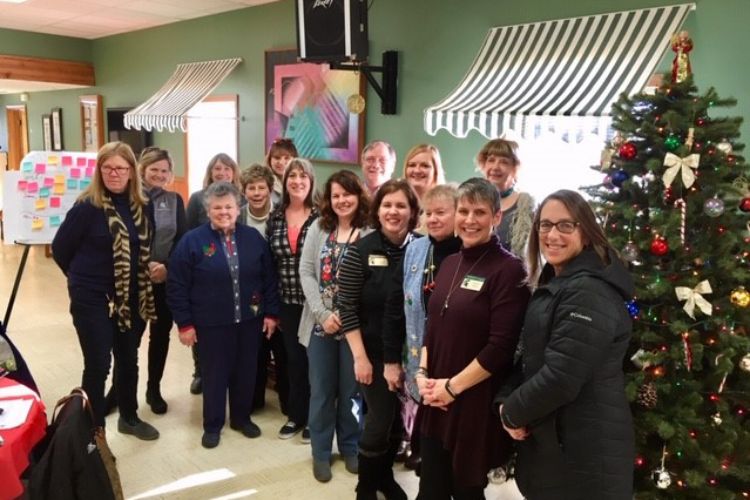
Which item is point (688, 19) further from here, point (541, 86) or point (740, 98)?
point (541, 86)

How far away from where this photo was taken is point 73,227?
9.41ft

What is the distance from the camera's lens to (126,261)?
295 centimetres

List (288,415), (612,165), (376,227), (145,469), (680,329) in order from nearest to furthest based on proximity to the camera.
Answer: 1. (680,329)
2. (612,165)
3. (376,227)
4. (145,469)
5. (288,415)

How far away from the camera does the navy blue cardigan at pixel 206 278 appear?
116 inches

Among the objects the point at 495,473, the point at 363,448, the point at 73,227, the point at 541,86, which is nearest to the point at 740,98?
the point at 541,86

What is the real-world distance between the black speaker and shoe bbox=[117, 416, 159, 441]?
254 cm

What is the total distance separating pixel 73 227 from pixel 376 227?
1.47 m

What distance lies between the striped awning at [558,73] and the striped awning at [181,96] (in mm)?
2854

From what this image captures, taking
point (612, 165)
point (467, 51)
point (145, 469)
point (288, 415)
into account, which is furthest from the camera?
point (467, 51)

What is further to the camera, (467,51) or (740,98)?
(467,51)

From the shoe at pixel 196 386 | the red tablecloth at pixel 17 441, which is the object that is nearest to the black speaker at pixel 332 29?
the shoe at pixel 196 386

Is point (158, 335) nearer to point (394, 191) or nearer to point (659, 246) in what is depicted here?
point (394, 191)

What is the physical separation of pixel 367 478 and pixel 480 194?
1.29 m

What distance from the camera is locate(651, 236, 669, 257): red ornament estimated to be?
207cm
